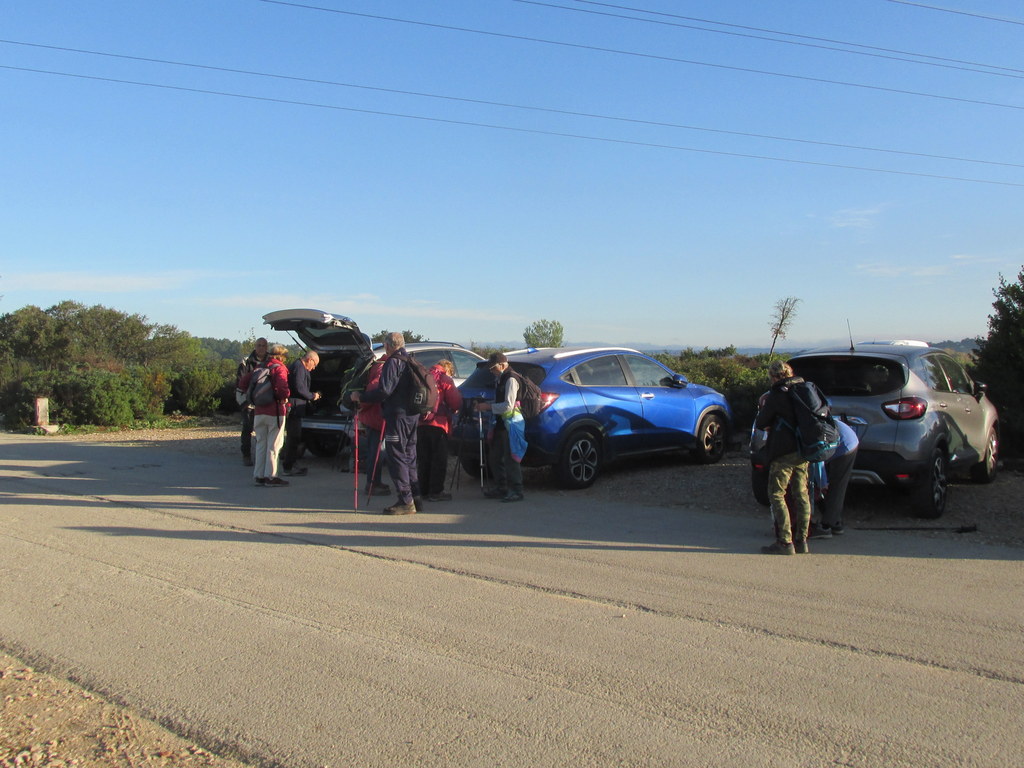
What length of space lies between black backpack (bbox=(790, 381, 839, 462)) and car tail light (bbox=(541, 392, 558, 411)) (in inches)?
136

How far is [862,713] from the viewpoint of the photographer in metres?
4.14

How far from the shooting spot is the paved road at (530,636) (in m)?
3.94

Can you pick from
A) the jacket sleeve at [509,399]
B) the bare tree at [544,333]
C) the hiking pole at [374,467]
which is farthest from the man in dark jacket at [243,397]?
the bare tree at [544,333]

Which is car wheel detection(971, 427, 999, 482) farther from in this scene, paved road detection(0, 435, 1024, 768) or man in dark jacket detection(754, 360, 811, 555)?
man in dark jacket detection(754, 360, 811, 555)

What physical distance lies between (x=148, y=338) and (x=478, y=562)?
2182 inches

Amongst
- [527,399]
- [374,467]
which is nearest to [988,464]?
[527,399]

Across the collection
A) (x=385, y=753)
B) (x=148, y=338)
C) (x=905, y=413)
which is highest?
(x=148, y=338)

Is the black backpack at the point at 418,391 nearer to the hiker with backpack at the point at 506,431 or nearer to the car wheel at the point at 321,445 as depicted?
the hiker with backpack at the point at 506,431

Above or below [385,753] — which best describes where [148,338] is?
above

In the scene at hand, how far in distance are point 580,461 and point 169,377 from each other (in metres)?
15.6

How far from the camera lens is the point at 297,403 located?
477 inches

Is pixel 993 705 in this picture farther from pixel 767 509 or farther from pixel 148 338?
pixel 148 338

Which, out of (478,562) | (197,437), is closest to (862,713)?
(478,562)

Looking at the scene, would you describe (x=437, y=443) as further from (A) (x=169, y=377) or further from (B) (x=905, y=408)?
(A) (x=169, y=377)
